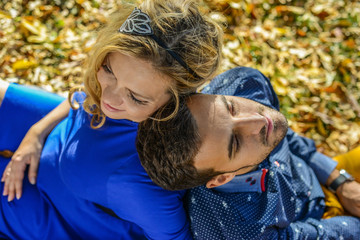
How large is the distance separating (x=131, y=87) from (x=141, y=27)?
30 centimetres

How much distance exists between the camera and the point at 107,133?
200cm

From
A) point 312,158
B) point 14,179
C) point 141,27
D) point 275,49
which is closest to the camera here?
point 141,27

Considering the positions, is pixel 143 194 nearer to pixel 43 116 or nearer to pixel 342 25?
pixel 43 116

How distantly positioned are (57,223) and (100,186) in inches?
21.9

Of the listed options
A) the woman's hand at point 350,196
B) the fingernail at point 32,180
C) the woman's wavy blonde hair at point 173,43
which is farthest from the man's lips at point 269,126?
the fingernail at point 32,180

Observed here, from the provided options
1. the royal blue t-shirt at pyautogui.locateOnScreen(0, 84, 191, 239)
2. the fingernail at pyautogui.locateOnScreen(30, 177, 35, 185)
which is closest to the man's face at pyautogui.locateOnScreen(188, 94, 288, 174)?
the royal blue t-shirt at pyautogui.locateOnScreen(0, 84, 191, 239)

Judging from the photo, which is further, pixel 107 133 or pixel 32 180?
pixel 32 180

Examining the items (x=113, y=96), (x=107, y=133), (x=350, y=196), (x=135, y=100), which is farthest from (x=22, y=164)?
(x=350, y=196)

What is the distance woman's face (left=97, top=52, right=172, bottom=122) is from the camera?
1.59m

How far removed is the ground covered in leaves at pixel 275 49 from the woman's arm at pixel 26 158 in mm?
1107

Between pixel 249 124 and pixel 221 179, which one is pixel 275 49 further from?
pixel 221 179

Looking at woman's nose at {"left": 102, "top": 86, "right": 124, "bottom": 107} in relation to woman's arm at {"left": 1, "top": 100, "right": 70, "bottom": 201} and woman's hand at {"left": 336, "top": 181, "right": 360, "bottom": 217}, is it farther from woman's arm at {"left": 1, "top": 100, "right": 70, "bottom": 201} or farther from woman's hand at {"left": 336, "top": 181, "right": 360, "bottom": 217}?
woman's hand at {"left": 336, "top": 181, "right": 360, "bottom": 217}

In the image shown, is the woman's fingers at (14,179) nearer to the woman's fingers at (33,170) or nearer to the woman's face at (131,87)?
the woman's fingers at (33,170)

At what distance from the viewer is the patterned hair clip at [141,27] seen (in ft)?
5.18
